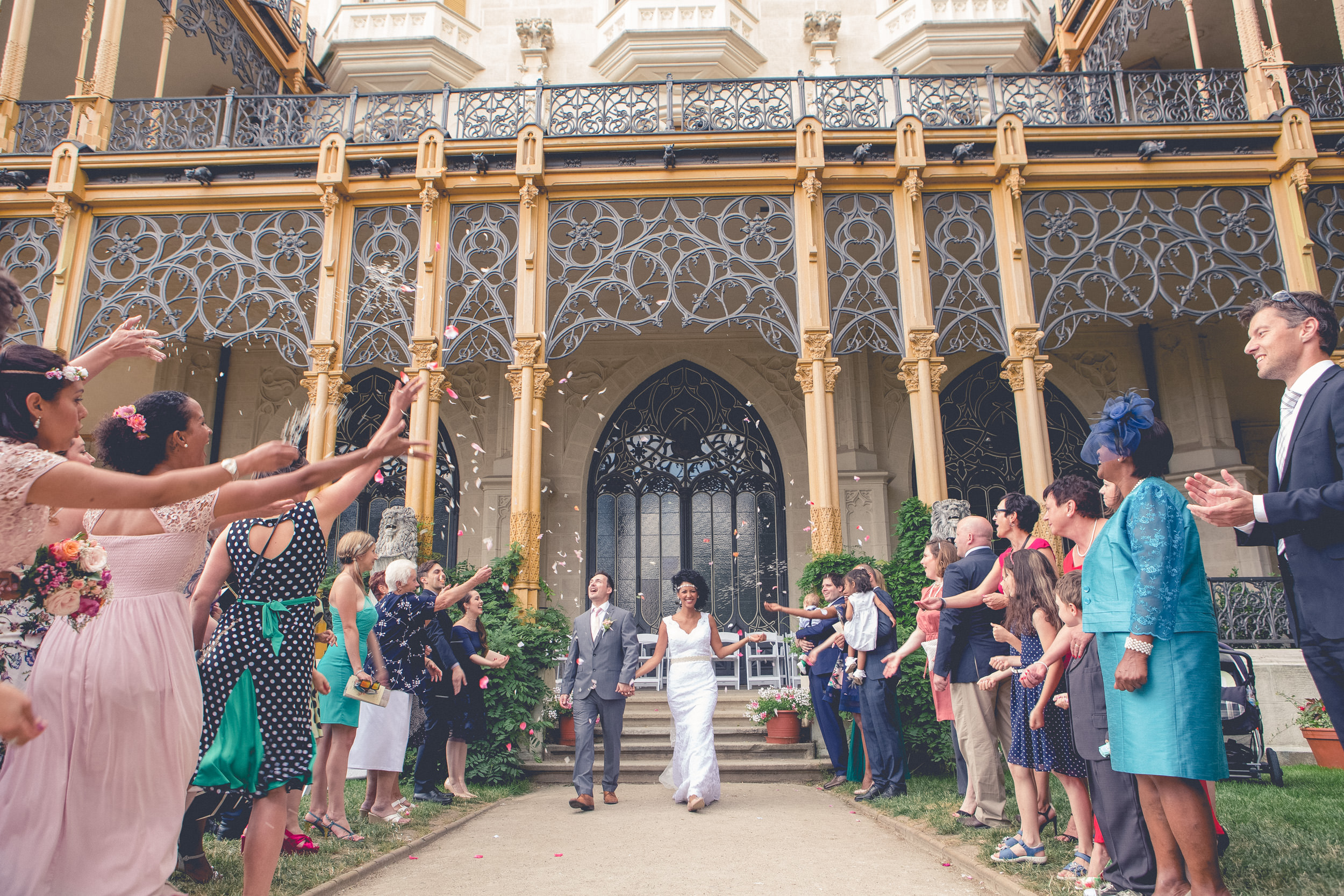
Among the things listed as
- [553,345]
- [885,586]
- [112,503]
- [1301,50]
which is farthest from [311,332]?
[1301,50]

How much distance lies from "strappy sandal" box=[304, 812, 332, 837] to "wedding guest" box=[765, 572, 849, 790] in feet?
13.5

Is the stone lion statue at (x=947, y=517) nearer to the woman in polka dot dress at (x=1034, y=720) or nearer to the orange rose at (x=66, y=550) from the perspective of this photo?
the woman in polka dot dress at (x=1034, y=720)

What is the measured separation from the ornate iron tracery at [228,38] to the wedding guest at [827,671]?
12.0m

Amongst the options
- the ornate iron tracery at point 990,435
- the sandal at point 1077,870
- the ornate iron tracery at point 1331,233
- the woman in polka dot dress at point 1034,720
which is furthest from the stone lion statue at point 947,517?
the ornate iron tracery at point 990,435

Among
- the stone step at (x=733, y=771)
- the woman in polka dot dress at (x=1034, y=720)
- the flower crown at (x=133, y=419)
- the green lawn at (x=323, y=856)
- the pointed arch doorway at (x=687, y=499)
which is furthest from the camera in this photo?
the pointed arch doorway at (x=687, y=499)

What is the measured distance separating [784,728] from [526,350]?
5378 millimetres

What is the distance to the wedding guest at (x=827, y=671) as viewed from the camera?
26.2 feet

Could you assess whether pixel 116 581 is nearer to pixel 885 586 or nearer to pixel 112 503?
pixel 112 503

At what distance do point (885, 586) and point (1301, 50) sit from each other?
1257cm

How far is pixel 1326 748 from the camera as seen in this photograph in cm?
807

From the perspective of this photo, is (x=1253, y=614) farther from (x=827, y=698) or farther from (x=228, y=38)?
(x=228, y=38)

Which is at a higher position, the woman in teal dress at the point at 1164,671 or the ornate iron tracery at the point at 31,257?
the ornate iron tracery at the point at 31,257

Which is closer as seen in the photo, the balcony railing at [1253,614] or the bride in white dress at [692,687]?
the bride in white dress at [692,687]

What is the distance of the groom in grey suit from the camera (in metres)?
7.21
